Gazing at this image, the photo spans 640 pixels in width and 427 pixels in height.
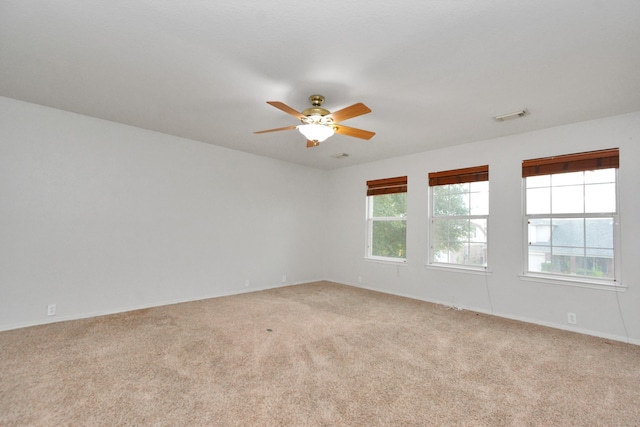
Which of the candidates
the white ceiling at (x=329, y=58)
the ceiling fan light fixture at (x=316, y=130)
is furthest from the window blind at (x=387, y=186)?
the ceiling fan light fixture at (x=316, y=130)

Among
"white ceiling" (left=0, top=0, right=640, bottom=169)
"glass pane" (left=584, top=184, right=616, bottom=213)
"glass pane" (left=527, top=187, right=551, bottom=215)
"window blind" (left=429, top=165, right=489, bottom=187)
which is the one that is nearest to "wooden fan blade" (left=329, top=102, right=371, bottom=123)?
"white ceiling" (left=0, top=0, right=640, bottom=169)

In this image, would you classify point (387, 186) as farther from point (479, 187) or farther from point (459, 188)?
point (479, 187)

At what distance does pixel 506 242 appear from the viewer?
409cm

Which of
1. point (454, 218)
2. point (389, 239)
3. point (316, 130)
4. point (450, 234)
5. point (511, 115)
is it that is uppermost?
point (511, 115)

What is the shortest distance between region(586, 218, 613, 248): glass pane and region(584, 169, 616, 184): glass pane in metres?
0.46

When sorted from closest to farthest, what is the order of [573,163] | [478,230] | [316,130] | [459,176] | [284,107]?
1. [284,107]
2. [316,130]
3. [573,163]
4. [478,230]
5. [459,176]

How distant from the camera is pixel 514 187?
159 inches

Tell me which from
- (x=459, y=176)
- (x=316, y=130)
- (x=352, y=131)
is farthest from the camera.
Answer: (x=459, y=176)

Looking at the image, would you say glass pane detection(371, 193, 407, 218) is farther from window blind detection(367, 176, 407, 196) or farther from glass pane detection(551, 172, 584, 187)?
glass pane detection(551, 172, 584, 187)

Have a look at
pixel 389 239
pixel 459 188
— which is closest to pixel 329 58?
pixel 459 188

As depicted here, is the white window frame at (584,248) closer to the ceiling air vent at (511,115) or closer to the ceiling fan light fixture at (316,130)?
the ceiling air vent at (511,115)

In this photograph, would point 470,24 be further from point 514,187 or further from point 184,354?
point 184,354

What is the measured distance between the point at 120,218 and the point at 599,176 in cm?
597

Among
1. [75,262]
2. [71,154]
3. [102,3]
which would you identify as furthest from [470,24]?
[75,262]
